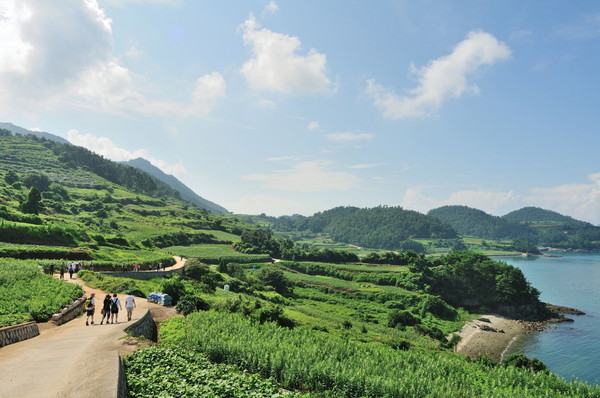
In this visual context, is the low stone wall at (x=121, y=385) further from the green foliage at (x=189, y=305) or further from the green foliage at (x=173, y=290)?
the green foliage at (x=173, y=290)

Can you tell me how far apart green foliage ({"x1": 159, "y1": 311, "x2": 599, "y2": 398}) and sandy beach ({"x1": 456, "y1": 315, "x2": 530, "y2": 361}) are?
43.2 metres

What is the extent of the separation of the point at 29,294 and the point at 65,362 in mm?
15539

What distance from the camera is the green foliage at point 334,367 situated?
19.4 meters

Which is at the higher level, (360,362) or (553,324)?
(360,362)

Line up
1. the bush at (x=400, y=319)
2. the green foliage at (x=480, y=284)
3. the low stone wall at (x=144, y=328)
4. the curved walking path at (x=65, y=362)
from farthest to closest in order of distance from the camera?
the green foliage at (x=480, y=284), the bush at (x=400, y=319), the low stone wall at (x=144, y=328), the curved walking path at (x=65, y=362)

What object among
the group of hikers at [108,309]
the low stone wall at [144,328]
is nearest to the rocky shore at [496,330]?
the low stone wall at [144,328]

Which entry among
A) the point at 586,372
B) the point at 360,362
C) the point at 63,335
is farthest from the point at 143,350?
the point at 586,372

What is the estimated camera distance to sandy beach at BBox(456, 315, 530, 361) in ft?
225

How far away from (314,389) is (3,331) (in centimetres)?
1855

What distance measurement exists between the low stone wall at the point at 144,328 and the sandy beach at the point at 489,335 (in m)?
58.7

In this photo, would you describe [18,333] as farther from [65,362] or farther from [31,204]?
[31,204]

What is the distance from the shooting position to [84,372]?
618 inches

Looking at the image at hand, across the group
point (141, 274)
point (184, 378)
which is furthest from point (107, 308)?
point (141, 274)

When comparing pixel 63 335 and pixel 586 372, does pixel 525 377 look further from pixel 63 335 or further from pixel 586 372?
pixel 586 372
